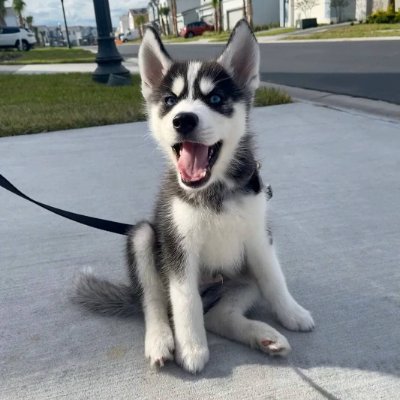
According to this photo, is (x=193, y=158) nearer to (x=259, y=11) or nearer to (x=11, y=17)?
(x=259, y=11)

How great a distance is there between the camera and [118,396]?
5.81 ft

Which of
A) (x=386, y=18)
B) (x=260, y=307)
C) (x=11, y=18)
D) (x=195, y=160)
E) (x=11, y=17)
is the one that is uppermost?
(x=11, y=17)

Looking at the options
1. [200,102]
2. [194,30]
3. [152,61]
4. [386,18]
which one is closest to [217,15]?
[194,30]

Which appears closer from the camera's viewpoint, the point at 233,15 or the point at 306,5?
the point at 306,5

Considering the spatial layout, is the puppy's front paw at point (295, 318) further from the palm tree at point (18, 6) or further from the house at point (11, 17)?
the palm tree at point (18, 6)

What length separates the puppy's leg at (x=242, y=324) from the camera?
6.23 feet

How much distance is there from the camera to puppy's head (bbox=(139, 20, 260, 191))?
1.86 meters

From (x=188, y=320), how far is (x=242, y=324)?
238 millimetres

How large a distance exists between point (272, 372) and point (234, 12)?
57915mm

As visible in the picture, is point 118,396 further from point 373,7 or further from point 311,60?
point 373,7

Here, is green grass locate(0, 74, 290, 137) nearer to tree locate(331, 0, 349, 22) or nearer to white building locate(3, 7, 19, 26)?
tree locate(331, 0, 349, 22)

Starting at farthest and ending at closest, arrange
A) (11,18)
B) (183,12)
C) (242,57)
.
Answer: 1. (11,18)
2. (183,12)
3. (242,57)

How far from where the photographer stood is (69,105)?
7910mm

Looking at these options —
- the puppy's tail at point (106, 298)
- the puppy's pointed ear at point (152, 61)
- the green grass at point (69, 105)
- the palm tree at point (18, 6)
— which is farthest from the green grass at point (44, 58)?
the palm tree at point (18, 6)
